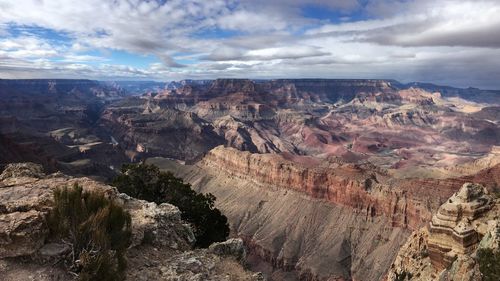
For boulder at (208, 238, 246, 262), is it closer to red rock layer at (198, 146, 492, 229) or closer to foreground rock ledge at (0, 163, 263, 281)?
foreground rock ledge at (0, 163, 263, 281)

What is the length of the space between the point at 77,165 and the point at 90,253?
132442 mm

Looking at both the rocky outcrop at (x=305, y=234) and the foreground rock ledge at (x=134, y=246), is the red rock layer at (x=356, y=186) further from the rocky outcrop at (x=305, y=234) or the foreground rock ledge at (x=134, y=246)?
the foreground rock ledge at (x=134, y=246)

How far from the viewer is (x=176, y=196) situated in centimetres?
3734

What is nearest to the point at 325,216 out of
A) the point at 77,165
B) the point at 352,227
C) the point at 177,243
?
the point at 352,227

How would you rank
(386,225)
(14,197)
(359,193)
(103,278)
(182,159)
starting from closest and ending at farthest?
1. (103,278)
2. (14,197)
3. (386,225)
4. (359,193)
5. (182,159)

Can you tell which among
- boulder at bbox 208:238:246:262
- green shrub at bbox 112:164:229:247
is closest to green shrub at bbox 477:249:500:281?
boulder at bbox 208:238:246:262

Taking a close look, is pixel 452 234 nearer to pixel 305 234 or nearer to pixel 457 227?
pixel 457 227

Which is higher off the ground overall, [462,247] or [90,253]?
[90,253]

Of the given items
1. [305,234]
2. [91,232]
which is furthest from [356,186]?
[91,232]

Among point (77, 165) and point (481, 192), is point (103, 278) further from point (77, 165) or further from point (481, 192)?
point (77, 165)

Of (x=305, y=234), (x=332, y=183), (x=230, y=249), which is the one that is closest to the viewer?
(x=230, y=249)

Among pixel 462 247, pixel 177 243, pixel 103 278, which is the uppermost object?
pixel 103 278

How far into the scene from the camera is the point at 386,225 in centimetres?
8206

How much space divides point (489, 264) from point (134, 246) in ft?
58.7
